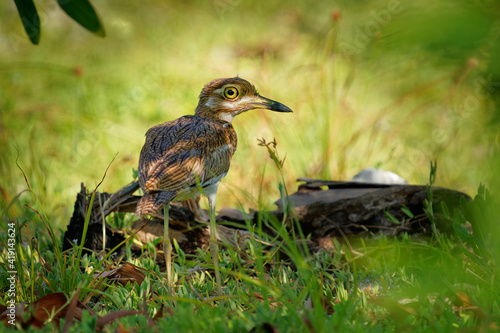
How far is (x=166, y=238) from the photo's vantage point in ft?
11.5

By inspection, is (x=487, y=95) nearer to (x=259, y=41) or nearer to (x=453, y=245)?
(x=453, y=245)

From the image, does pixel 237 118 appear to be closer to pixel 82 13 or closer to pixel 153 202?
pixel 153 202

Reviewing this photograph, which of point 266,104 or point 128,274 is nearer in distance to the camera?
point 128,274

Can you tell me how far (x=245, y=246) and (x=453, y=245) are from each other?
1374 millimetres

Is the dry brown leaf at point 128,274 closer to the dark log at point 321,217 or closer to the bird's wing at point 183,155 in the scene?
the bird's wing at point 183,155

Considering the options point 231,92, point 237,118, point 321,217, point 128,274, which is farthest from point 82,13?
point 237,118

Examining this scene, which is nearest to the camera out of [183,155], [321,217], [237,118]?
[183,155]

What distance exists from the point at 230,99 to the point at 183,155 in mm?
743

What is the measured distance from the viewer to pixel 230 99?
4051 mm

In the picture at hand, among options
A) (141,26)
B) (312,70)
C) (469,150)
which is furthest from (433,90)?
(141,26)

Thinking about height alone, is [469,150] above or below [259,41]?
below

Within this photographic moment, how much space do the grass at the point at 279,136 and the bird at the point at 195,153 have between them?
374 millimetres

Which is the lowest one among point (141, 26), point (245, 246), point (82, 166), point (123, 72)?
point (245, 246)

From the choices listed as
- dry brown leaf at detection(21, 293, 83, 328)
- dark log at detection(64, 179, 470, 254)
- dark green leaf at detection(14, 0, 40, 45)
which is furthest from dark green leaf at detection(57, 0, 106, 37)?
dark log at detection(64, 179, 470, 254)
